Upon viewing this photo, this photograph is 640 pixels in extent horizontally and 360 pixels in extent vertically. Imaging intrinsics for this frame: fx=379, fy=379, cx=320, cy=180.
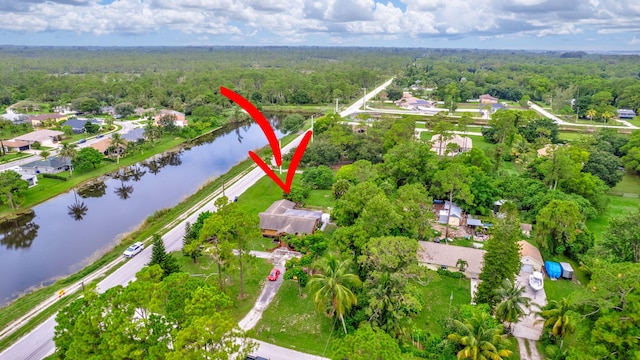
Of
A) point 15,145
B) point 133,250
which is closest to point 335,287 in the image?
point 133,250

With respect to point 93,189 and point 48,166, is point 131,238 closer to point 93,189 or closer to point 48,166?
point 93,189

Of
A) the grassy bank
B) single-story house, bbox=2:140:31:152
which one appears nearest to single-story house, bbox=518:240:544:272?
the grassy bank

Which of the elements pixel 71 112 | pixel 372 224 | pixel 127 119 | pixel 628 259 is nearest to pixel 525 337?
pixel 628 259

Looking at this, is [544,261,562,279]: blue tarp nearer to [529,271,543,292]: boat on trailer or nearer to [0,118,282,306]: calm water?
[529,271,543,292]: boat on trailer

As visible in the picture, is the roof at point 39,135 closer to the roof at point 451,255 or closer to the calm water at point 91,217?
the calm water at point 91,217

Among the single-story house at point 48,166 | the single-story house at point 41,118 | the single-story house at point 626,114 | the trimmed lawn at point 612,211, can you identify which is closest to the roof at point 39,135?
the single-story house at point 41,118

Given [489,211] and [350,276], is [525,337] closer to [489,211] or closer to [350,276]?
[350,276]
